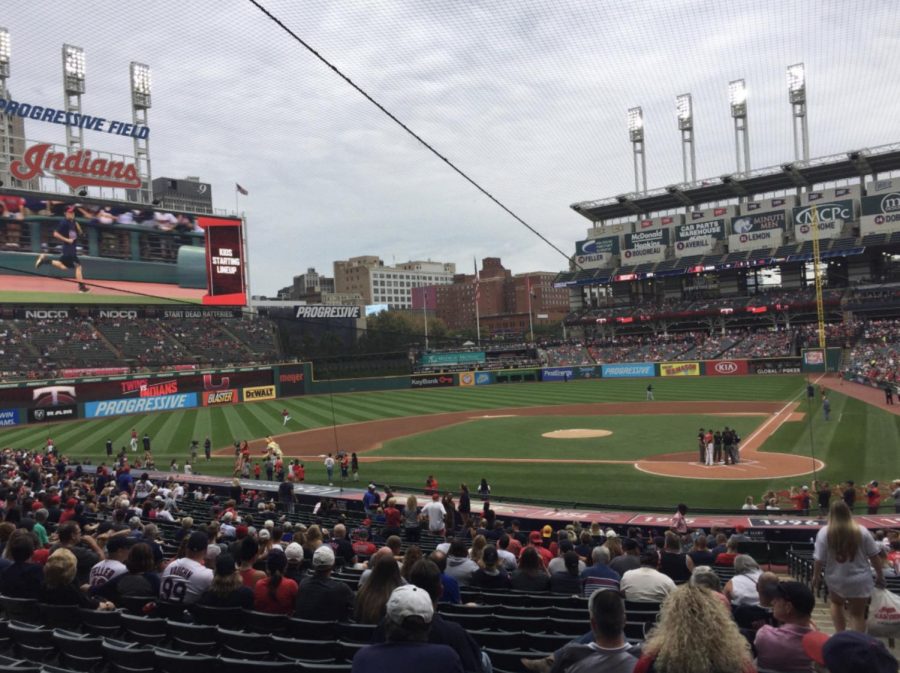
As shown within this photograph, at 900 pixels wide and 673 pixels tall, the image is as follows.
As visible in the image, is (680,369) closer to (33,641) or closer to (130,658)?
(33,641)

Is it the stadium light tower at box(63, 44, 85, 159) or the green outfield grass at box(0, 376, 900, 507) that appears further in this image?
the stadium light tower at box(63, 44, 85, 159)

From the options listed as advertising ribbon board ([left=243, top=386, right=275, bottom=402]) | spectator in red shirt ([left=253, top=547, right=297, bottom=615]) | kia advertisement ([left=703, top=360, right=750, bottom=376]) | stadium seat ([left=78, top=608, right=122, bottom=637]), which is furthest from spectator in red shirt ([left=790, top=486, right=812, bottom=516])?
advertising ribbon board ([left=243, top=386, right=275, bottom=402])

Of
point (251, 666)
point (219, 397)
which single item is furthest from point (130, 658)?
point (219, 397)

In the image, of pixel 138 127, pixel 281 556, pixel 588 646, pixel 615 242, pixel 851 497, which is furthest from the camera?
pixel 615 242

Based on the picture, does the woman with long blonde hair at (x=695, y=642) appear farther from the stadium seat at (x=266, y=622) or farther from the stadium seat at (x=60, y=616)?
the stadium seat at (x=60, y=616)

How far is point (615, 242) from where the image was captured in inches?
3489

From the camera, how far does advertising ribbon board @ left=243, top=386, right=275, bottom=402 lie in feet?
195

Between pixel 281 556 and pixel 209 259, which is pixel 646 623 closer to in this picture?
pixel 281 556

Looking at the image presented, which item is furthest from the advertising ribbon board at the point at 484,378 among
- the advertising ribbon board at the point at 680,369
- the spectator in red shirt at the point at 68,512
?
the spectator in red shirt at the point at 68,512

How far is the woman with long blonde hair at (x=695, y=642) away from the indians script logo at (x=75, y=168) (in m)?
68.6

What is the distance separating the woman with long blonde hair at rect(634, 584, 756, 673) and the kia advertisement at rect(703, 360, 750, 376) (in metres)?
62.1

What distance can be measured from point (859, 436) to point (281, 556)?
2828 cm

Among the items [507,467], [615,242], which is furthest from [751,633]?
[615,242]

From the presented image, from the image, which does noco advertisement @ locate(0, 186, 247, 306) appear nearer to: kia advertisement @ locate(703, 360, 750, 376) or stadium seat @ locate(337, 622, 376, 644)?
kia advertisement @ locate(703, 360, 750, 376)
